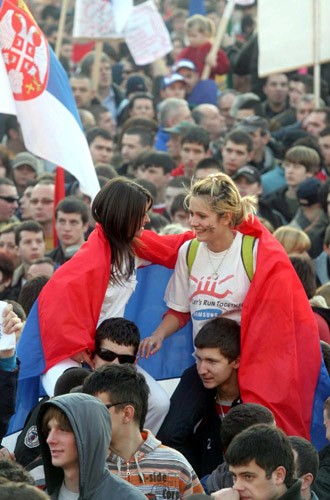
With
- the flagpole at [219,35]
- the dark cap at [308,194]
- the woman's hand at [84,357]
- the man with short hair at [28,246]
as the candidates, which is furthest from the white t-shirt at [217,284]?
the flagpole at [219,35]

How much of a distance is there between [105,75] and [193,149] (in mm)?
4529

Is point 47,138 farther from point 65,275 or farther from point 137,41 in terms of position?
point 137,41

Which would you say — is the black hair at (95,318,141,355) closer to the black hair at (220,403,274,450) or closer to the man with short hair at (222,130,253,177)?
the black hair at (220,403,274,450)

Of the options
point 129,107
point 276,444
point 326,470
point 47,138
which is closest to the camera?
point 276,444

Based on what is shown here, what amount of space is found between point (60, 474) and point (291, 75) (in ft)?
→ 42.1

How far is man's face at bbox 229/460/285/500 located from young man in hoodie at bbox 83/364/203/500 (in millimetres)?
566

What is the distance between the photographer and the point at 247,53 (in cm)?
1770

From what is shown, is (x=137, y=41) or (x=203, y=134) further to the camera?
(x=137, y=41)

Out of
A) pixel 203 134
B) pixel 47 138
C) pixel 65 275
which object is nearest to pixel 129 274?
pixel 65 275

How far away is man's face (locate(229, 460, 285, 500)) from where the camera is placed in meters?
5.00

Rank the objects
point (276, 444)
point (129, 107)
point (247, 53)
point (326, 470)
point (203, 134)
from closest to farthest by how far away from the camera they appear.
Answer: point (276, 444)
point (326, 470)
point (203, 134)
point (129, 107)
point (247, 53)

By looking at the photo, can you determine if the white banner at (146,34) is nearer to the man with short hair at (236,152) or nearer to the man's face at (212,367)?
the man with short hair at (236,152)

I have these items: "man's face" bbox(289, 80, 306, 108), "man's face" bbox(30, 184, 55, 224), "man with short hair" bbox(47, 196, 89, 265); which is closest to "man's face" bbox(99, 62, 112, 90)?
"man's face" bbox(289, 80, 306, 108)

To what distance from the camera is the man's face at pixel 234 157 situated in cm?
1259
